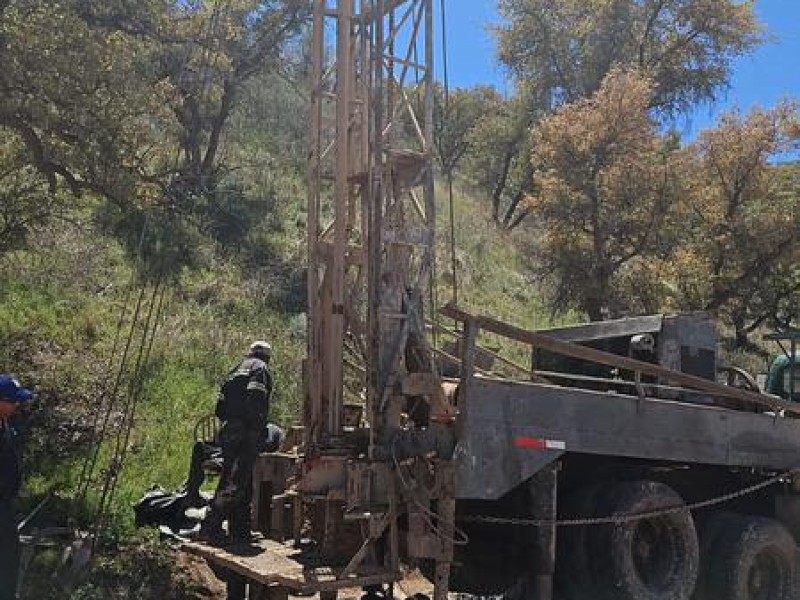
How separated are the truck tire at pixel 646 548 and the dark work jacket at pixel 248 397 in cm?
267

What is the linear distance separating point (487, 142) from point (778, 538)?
2929 cm

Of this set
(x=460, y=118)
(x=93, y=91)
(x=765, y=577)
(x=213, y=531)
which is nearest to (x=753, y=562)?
(x=765, y=577)

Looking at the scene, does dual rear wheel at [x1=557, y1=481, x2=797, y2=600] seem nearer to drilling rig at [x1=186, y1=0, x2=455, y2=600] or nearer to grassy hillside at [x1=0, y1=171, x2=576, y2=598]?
drilling rig at [x1=186, y1=0, x2=455, y2=600]

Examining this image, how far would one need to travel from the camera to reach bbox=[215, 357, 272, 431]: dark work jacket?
7887mm

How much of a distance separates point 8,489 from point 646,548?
15.3 feet

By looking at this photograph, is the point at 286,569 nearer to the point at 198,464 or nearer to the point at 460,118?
the point at 198,464

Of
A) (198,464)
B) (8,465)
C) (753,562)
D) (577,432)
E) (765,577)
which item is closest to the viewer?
(8,465)

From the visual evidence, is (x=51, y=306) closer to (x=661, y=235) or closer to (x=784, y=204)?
(x=661, y=235)

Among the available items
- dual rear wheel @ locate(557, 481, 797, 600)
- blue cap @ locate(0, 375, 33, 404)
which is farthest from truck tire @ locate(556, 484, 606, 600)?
blue cap @ locate(0, 375, 33, 404)

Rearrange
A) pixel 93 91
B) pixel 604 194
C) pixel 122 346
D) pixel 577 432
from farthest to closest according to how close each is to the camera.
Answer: pixel 604 194 → pixel 122 346 → pixel 93 91 → pixel 577 432

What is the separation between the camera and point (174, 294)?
17.5 metres

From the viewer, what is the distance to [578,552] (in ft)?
24.5

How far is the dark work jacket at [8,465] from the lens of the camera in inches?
238

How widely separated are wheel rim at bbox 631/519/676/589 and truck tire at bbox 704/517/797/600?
56 centimetres
